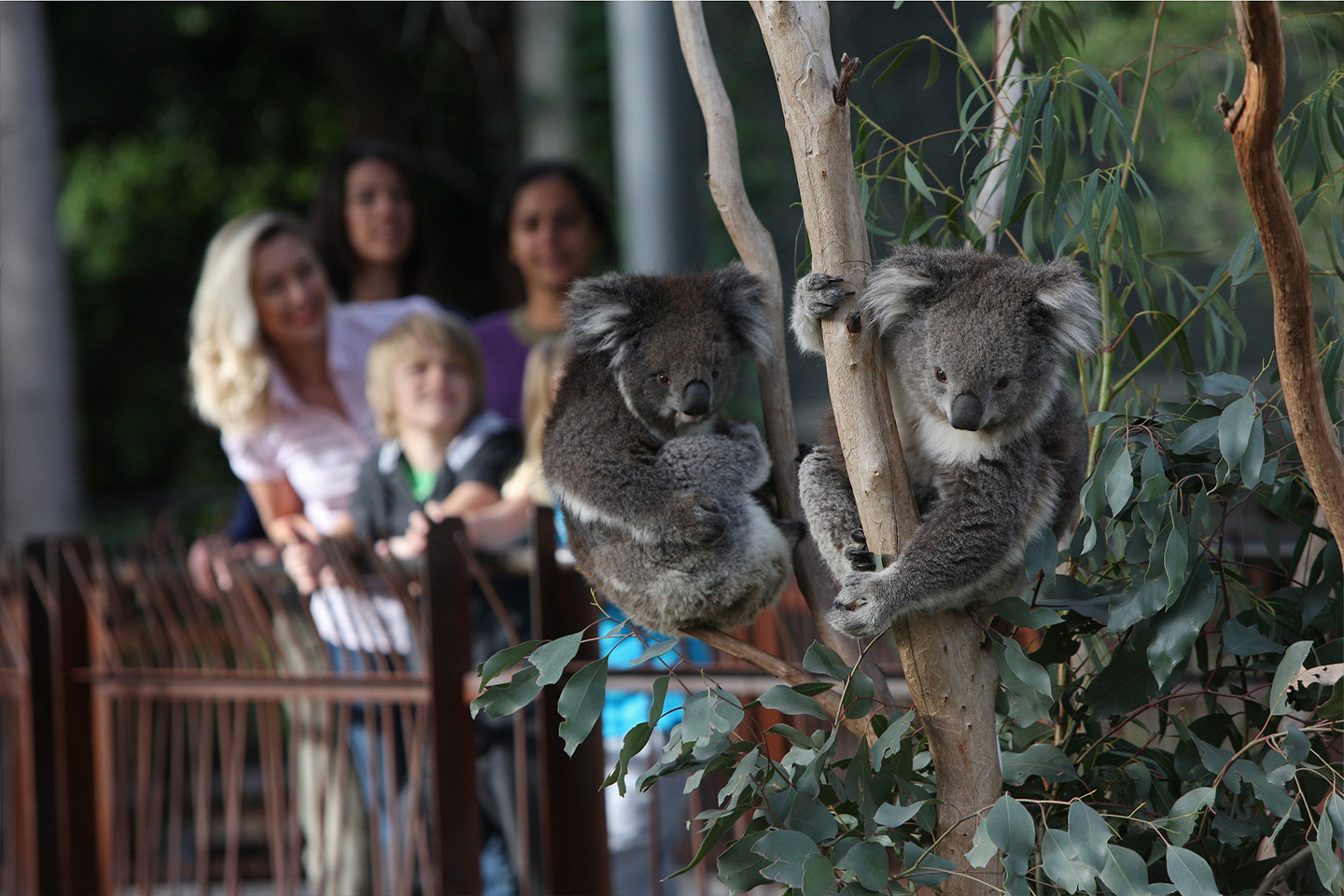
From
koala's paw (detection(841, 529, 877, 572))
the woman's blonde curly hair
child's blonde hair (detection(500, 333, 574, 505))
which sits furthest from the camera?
the woman's blonde curly hair

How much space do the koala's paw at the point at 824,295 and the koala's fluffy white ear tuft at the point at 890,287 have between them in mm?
23

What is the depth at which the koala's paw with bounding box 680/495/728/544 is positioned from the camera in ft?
4.37

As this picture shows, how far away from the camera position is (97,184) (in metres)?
6.65

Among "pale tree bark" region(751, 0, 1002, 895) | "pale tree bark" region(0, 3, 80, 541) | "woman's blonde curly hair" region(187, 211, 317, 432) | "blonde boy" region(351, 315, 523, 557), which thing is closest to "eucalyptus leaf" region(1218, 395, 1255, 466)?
"pale tree bark" region(751, 0, 1002, 895)

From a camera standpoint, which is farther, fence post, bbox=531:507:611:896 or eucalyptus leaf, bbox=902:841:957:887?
fence post, bbox=531:507:611:896

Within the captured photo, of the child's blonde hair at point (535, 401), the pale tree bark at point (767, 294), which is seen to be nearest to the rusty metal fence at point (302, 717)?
the child's blonde hair at point (535, 401)

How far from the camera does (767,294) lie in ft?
4.56

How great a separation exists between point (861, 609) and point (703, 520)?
267 millimetres

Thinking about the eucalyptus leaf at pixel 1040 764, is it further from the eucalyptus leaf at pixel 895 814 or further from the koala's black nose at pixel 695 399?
the koala's black nose at pixel 695 399

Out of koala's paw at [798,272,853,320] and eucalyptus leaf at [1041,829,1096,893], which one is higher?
koala's paw at [798,272,853,320]

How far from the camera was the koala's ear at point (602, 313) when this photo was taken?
53.6 inches

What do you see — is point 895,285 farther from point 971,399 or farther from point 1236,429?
point 1236,429

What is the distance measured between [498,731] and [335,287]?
146 centimetres

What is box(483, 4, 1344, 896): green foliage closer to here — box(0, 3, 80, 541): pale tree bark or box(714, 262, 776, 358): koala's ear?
box(714, 262, 776, 358): koala's ear
